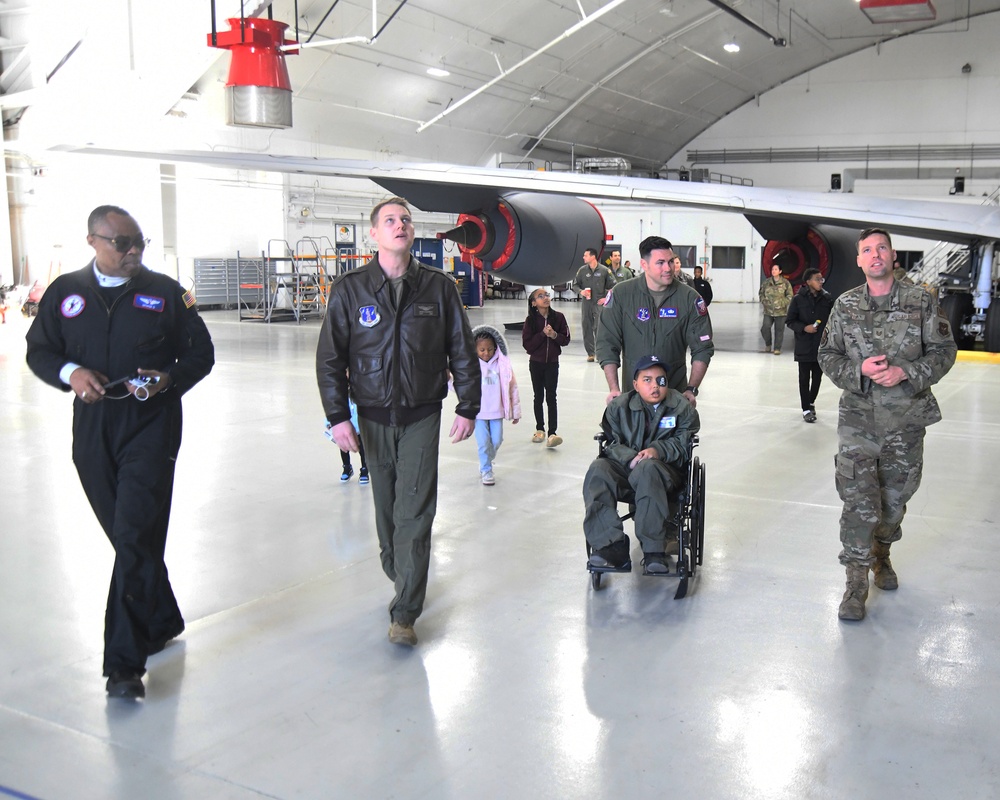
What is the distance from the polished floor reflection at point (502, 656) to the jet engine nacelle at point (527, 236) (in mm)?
6427

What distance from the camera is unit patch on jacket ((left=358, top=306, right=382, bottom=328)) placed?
3.92 meters

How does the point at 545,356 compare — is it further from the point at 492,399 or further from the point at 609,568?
the point at 609,568

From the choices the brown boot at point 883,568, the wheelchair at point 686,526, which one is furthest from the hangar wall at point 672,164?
the brown boot at point 883,568

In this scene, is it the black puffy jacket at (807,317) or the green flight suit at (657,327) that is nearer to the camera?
the green flight suit at (657,327)

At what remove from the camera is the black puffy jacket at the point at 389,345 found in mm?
3916

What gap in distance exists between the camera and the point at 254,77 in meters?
11.7

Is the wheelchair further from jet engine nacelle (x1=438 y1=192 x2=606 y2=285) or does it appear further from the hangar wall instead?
the hangar wall

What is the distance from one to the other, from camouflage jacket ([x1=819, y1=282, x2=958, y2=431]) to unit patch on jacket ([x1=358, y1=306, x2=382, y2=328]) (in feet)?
6.85

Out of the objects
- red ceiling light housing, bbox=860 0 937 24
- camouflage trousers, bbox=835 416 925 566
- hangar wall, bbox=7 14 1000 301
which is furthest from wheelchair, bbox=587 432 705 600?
hangar wall, bbox=7 14 1000 301

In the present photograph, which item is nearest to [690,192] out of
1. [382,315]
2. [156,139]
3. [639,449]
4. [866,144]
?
[639,449]

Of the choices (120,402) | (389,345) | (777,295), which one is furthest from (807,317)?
(120,402)

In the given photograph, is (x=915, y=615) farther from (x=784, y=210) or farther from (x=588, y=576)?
(x=784, y=210)

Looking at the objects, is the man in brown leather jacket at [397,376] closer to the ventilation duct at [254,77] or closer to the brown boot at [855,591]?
the brown boot at [855,591]

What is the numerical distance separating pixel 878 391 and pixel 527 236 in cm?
906
